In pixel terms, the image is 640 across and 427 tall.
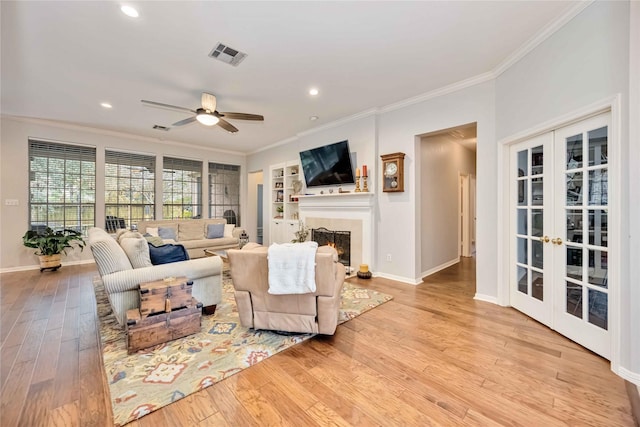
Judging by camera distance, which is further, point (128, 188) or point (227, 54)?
point (128, 188)

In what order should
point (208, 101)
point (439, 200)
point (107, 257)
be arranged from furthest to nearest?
point (439, 200) → point (208, 101) → point (107, 257)

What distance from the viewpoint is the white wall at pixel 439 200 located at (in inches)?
175

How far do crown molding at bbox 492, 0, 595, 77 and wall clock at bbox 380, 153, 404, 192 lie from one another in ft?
5.12

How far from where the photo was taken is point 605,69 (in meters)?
1.90

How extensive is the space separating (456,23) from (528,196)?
1.91 meters

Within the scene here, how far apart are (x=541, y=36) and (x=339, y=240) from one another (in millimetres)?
3780

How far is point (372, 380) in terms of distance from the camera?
177 cm

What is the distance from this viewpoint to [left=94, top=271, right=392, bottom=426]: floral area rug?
5.22ft

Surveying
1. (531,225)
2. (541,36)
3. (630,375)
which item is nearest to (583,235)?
(531,225)

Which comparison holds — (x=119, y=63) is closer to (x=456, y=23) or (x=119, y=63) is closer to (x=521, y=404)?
(x=456, y=23)

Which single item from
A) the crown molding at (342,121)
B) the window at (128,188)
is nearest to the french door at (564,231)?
the crown molding at (342,121)

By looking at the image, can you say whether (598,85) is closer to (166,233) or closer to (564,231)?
(564,231)

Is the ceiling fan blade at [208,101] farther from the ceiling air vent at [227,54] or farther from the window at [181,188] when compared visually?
the window at [181,188]

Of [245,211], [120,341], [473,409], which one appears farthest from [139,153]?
[473,409]
